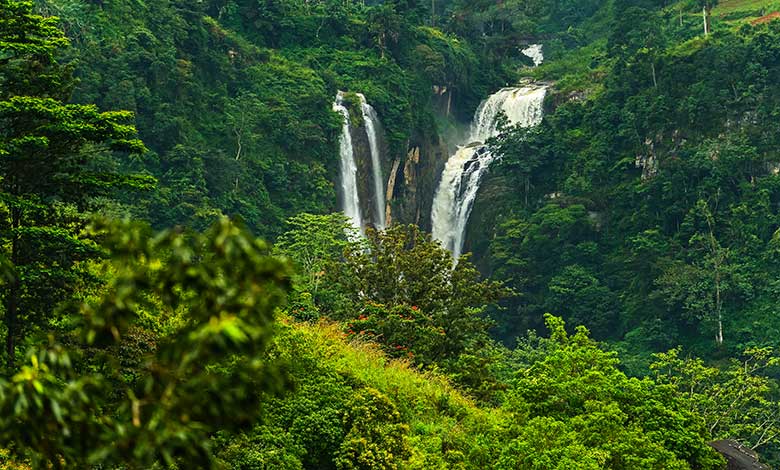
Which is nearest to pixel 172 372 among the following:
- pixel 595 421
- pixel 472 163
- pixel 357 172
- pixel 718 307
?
pixel 595 421

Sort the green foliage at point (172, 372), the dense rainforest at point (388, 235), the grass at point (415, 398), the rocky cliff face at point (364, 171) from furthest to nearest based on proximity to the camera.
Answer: the rocky cliff face at point (364, 171) < the grass at point (415, 398) < the dense rainforest at point (388, 235) < the green foliage at point (172, 372)

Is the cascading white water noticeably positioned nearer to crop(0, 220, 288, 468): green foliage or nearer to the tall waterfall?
the tall waterfall

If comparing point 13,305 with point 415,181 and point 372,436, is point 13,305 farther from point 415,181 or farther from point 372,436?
point 415,181

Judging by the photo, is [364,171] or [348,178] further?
[364,171]

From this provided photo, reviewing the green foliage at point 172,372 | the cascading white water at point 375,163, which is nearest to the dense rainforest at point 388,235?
the green foliage at point 172,372

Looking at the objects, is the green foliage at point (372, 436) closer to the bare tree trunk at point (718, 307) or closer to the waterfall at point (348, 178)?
the bare tree trunk at point (718, 307)

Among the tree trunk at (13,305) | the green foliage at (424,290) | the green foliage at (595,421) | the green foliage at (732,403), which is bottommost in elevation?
the green foliage at (732,403)
